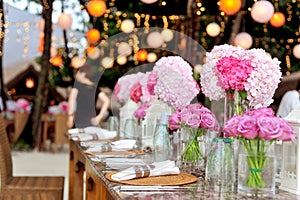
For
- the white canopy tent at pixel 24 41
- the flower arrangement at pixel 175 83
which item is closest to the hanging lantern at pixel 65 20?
the white canopy tent at pixel 24 41

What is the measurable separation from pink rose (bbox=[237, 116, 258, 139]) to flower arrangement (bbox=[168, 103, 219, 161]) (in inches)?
26.6

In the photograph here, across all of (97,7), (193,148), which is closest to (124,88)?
(193,148)

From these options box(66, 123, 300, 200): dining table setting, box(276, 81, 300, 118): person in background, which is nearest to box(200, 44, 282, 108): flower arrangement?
box(66, 123, 300, 200): dining table setting

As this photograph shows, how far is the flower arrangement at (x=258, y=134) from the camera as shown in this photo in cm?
211

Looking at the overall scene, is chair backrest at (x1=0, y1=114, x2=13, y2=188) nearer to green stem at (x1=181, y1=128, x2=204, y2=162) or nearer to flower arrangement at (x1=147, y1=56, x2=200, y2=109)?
flower arrangement at (x1=147, y1=56, x2=200, y2=109)

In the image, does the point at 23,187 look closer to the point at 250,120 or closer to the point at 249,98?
the point at 249,98

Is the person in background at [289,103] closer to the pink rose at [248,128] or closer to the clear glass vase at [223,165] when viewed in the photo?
the clear glass vase at [223,165]

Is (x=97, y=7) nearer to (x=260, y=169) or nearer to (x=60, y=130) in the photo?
(x=60, y=130)

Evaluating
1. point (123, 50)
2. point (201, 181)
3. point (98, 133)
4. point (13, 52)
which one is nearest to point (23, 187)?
point (98, 133)

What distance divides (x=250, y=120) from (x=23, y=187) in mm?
2706

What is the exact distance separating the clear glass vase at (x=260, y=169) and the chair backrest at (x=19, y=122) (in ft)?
35.8

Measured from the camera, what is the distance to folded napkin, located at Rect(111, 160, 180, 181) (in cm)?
234

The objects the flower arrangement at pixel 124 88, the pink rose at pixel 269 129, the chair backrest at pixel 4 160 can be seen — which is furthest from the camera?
the flower arrangement at pixel 124 88

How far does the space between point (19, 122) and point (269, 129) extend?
1114cm
